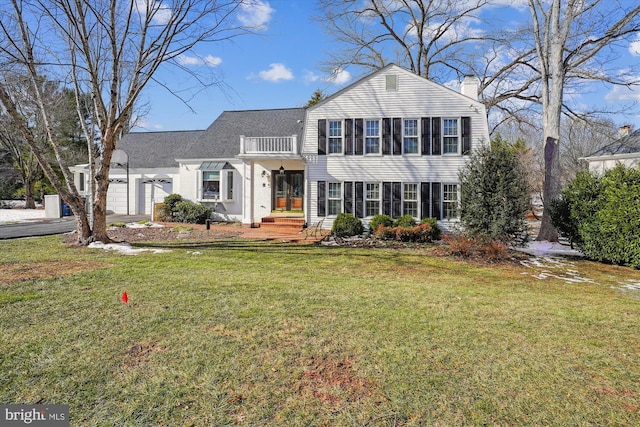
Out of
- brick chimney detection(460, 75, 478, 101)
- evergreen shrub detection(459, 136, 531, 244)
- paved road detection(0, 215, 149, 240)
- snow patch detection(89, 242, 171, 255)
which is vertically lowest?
snow patch detection(89, 242, 171, 255)

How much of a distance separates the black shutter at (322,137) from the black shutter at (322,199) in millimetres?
1427

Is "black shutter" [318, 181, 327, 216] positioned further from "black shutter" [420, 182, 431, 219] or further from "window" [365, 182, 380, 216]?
"black shutter" [420, 182, 431, 219]

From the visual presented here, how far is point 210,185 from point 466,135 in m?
12.2

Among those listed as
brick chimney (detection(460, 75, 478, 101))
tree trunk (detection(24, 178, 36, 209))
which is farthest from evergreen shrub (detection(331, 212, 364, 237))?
tree trunk (detection(24, 178, 36, 209))

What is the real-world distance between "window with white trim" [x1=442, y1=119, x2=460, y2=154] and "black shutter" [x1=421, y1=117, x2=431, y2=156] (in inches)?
23.1

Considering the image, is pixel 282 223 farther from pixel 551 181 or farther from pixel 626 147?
pixel 626 147

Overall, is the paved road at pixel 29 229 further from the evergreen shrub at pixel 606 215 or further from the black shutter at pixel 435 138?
the evergreen shrub at pixel 606 215

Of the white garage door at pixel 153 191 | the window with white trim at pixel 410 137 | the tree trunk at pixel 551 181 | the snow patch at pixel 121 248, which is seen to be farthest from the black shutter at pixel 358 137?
the white garage door at pixel 153 191

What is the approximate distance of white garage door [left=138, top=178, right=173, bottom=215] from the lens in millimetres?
20188

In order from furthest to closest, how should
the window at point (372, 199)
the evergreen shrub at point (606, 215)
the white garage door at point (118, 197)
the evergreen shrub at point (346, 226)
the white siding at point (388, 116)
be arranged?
the white garage door at point (118, 197), the window at point (372, 199), the white siding at point (388, 116), the evergreen shrub at point (346, 226), the evergreen shrub at point (606, 215)

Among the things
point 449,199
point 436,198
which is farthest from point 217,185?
point 449,199

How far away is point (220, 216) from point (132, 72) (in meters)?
8.13

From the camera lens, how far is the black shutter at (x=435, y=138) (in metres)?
14.2

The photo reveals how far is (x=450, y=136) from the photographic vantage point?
46.5ft
